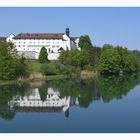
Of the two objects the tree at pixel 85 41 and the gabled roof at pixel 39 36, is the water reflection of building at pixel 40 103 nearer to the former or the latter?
the tree at pixel 85 41

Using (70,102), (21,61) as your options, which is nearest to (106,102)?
(70,102)

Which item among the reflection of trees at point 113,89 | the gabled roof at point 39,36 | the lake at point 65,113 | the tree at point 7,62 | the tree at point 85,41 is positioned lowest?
the lake at point 65,113

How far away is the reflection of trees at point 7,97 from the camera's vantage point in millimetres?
20547

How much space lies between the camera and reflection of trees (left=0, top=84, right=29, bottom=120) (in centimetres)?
2055

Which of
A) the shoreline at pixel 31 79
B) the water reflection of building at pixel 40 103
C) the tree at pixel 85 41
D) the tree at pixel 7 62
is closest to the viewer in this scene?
the water reflection of building at pixel 40 103

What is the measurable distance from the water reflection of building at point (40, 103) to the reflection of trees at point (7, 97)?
428 millimetres

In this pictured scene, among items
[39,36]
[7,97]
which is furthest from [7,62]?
[39,36]

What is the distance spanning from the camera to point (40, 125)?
16.9 metres

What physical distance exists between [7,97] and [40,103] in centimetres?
345

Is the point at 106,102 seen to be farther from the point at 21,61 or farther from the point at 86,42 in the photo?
the point at 86,42

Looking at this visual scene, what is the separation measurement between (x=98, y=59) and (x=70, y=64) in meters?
7.08

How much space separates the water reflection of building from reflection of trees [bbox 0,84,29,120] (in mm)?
428

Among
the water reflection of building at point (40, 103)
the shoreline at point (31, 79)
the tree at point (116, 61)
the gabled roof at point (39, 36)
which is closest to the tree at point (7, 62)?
the shoreline at point (31, 79)

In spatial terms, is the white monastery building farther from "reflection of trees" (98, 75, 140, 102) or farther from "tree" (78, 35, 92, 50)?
"reflection of trees" (98, 75, 140, 102)
